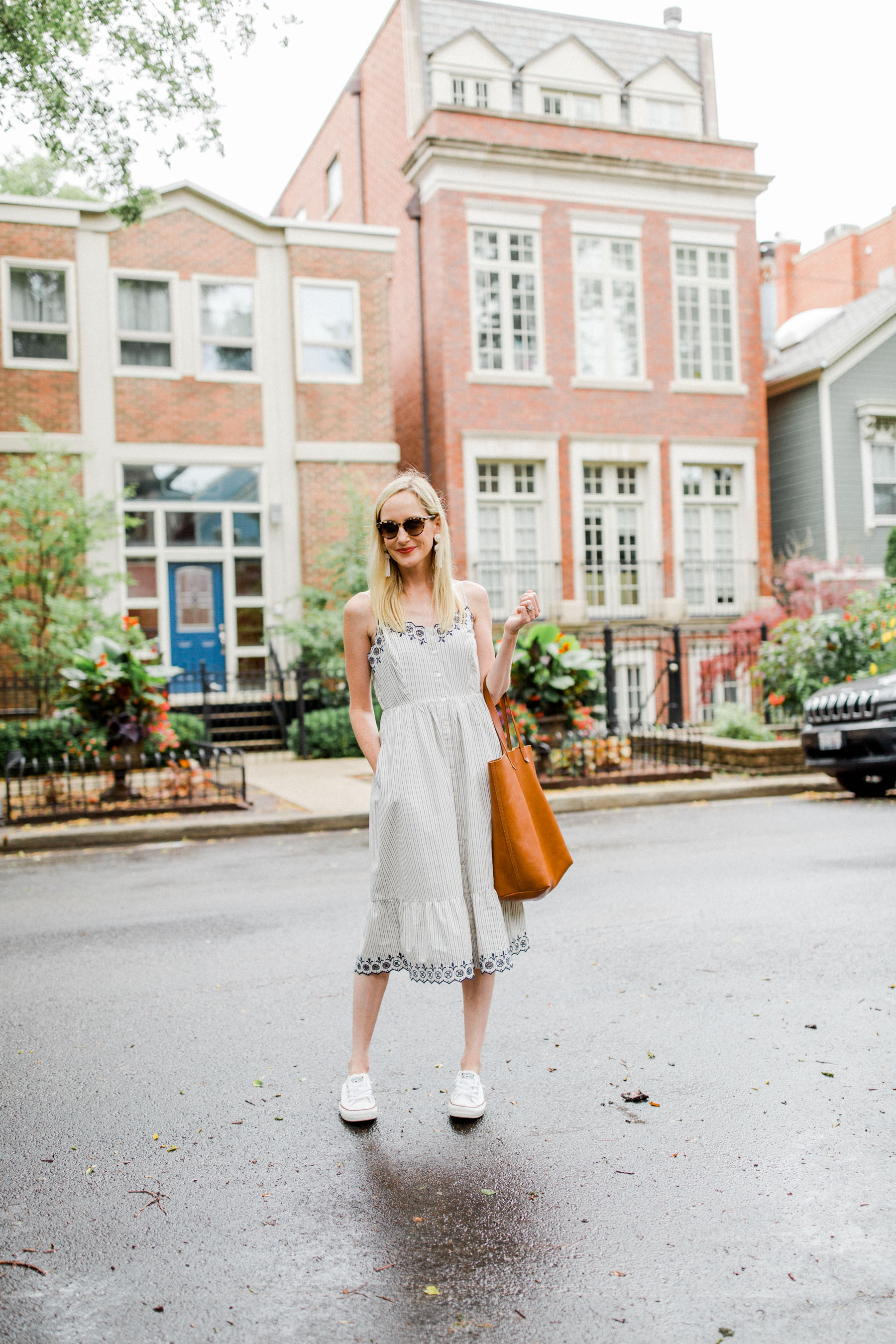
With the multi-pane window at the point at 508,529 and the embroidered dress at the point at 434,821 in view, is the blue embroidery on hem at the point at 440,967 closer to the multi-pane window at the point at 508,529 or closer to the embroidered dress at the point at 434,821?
the embroidered dress at the point at 434,821

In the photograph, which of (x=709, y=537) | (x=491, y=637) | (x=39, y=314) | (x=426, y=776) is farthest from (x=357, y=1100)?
(x=709, y=537)

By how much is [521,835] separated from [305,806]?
7.86 meters

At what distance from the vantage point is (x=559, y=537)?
20797 millimetres

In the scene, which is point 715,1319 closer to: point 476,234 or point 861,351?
point 476,234

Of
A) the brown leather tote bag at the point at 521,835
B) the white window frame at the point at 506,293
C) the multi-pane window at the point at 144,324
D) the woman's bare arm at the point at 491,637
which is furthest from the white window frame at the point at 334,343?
the brown leather tote bag at the point at 521,835

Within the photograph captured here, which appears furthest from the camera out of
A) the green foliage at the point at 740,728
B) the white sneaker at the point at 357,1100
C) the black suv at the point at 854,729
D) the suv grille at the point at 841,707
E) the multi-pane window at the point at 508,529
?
the multi-pane window at the point at 508,529

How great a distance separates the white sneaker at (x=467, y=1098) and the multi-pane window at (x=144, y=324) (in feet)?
57.3

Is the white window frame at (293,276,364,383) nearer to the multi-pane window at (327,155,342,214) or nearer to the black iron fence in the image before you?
the multi-pane window at (327,155,342,214)

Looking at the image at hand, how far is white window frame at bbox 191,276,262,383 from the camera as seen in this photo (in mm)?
19328

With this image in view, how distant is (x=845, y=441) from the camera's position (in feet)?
73.9

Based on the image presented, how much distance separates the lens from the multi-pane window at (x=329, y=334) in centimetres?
1988

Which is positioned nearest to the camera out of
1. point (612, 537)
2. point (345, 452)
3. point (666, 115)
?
point (345, 452)

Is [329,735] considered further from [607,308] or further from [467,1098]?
[467,1098]

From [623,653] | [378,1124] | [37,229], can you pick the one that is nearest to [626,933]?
[378,1124]
